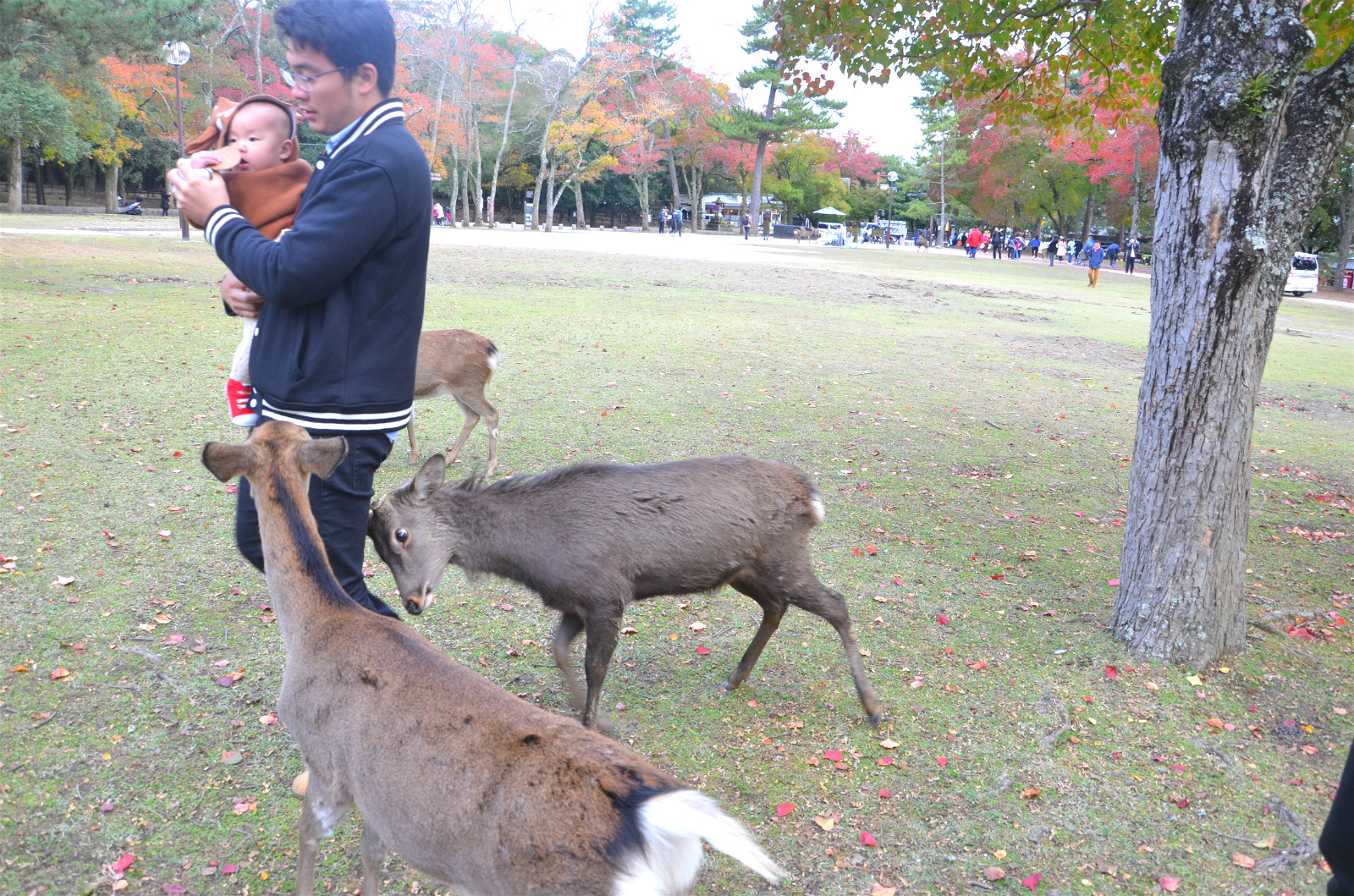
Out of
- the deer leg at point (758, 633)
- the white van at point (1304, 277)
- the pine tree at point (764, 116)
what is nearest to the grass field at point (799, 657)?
the deer leg at point (758, 633)

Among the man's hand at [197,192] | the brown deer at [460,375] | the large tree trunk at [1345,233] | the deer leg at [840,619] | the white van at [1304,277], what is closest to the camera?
the man's hand at [197,192]

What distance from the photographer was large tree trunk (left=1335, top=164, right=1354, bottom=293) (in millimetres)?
34375

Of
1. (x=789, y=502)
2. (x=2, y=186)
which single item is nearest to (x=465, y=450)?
(x=789, y=502)

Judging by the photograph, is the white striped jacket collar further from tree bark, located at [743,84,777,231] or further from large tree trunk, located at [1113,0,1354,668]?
tree bark, located at [743,84,777,231]

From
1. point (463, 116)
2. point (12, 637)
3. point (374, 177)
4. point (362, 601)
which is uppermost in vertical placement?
point (463, 116)

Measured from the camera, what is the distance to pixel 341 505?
274 centimetres

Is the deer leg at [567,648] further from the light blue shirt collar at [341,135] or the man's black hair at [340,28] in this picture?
the man's black hair at [340,28]

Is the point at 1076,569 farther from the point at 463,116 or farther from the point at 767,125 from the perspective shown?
the point at 767,125

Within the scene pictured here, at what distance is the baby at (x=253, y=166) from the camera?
275 cm

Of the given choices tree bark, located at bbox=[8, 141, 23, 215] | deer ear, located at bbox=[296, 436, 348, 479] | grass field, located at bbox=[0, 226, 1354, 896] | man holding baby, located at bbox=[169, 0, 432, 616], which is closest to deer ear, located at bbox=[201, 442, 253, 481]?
deer ear, located at bbox=[296, 436, 348, 479]

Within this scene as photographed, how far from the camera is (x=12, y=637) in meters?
3.97

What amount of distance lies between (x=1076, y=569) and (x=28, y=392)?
27.3 ft

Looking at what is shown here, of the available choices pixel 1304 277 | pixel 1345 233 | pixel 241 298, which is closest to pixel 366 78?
pixel 241 298

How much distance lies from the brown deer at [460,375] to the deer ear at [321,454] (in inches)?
172
